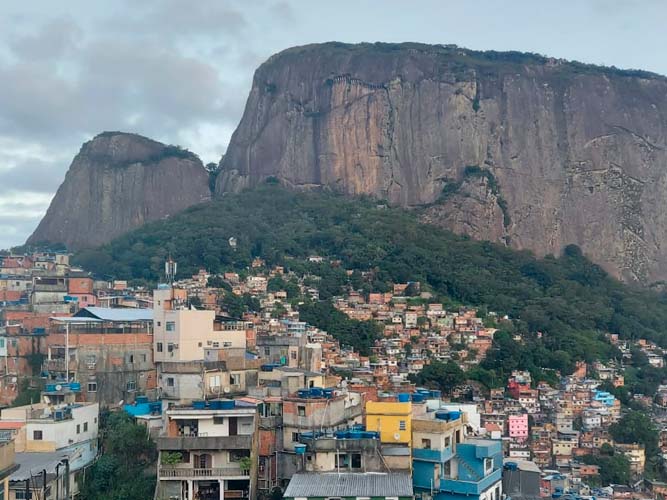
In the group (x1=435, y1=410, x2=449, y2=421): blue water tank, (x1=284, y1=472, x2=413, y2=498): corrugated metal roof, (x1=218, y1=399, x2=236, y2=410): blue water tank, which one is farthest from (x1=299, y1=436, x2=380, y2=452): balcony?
(x1=218, y1=399, x2=236, y2=410): blue water tank

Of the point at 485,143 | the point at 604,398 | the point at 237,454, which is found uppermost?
the point at 485,143

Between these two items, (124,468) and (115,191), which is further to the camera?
(115,191)

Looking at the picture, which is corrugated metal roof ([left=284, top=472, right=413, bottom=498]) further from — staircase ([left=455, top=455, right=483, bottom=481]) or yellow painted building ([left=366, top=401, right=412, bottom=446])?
staircase ([left=455, top=455, right=483, bottom=481])

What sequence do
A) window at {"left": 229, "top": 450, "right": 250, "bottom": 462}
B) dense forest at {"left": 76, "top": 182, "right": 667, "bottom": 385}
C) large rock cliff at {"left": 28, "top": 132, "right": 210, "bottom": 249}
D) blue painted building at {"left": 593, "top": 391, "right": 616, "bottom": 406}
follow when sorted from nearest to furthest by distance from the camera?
window at {"left": 229, "top": 450, "right": 250, "bottom": 462} < blue painted building at {"left": 593, "top": 391, "right": 616, "bottom": 406} < dense forest at {"left": 76, "top": 182, "right": 667, "bottom": 385} < large rock cliff at {"left": 28, "top": 132, "right": 210, "bottom": 249}

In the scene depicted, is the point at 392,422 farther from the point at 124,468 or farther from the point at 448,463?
the point at 124,468

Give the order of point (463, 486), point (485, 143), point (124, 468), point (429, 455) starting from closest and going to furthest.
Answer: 1. point (463, 486)
2. point (429, 455)
3. point (124, 468)
4. point (485, 143)

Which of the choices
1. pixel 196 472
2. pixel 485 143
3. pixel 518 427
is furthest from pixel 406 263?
pixel 196 472
